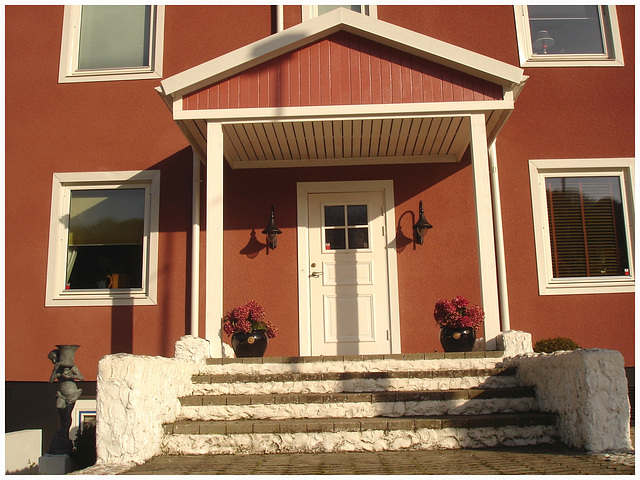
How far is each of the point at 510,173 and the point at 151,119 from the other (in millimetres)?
4664

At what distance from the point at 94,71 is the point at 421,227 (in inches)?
Answer: 189

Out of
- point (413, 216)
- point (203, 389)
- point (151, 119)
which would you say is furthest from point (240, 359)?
point (151, 119)

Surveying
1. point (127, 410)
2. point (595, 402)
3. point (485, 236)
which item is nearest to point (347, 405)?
point (127, 410)

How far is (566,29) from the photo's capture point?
8.07 m

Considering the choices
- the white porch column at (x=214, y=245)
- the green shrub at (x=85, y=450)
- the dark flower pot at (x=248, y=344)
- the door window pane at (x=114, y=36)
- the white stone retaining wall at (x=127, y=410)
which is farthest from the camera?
the door window pane at (x=114, y=36)

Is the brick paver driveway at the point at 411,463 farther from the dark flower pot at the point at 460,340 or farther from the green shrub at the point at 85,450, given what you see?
the dark flower pot at the point at 460,340

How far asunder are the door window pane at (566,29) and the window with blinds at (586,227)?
70.8 inches

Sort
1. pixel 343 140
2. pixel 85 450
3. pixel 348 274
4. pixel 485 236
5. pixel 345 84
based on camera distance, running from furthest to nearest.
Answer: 1. pixel 348 274
2. pixel 343 140
3. pixel 345 84
4. pixel 485 236
5. pixel 85 450

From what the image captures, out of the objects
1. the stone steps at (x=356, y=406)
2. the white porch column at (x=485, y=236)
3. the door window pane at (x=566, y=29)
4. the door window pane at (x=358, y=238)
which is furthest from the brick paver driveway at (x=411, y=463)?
the door window pane at (x=566, y=29)

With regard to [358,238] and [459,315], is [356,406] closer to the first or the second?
[459,315]

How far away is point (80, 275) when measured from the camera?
299 inches

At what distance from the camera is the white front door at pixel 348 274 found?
7270mm

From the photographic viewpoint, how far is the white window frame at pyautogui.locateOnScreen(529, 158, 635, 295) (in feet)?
23.9

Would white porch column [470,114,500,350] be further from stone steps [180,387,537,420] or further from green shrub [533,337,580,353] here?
green shrub [533,337,580,353]
